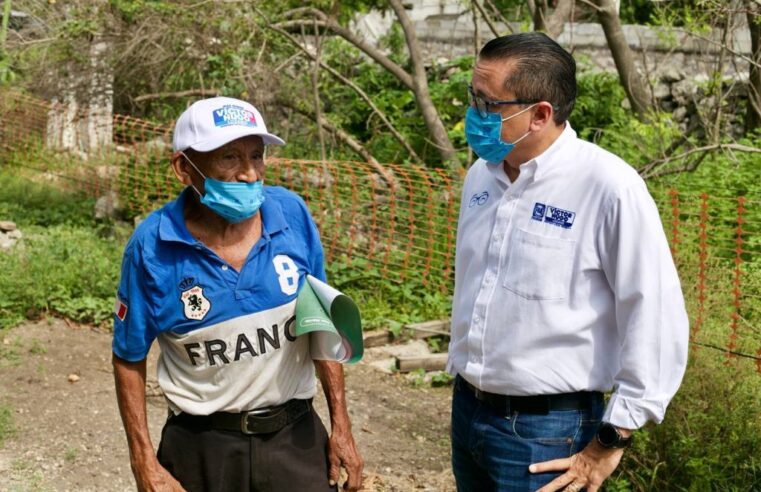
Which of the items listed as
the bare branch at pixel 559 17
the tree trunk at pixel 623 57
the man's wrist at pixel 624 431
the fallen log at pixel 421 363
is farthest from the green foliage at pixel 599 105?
the man's wrist at pixel 624 431

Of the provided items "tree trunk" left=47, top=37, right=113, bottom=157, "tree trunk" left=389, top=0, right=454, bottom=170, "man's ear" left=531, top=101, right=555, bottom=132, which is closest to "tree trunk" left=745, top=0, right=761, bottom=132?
"tree trunk" left=389, top=0, right=454, bottom=170

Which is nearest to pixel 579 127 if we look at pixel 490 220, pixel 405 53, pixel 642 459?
pixel 405 53

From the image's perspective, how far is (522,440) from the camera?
2.67 m

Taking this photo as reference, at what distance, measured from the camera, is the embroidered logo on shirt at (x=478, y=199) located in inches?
115

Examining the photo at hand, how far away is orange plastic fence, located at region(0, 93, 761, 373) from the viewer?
5.20 metres

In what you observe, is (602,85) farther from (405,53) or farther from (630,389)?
(630,389)

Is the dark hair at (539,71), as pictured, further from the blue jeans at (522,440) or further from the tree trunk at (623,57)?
the tree trunk at (623,57)

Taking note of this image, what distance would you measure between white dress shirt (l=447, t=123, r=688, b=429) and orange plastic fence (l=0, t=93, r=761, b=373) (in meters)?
2.25

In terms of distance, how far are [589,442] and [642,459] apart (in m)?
1.93

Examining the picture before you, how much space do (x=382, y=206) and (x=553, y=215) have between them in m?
5.87

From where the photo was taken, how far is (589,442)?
2.68 m

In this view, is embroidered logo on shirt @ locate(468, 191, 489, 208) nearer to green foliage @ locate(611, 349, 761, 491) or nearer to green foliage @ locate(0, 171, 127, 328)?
green foliage @ locate(611, 349, 761, 491)

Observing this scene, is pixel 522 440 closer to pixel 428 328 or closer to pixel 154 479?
pixel 154 479

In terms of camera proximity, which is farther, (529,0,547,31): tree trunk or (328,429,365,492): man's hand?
(529,0,547,31): tree trunk
